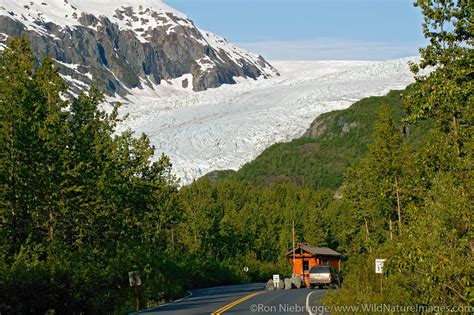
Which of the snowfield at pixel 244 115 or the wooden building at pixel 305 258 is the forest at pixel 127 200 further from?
the snowfield at pixel 244 115

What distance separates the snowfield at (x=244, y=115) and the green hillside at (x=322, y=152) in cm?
794

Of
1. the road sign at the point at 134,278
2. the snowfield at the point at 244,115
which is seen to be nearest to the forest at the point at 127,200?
the road sign at the point at 134,278

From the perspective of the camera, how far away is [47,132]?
34406 mm

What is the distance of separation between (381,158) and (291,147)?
104336 mm

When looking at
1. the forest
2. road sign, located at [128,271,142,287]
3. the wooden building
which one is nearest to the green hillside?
the wooden building

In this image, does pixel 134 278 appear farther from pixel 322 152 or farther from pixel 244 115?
pixel 322 152

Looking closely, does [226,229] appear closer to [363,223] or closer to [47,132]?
[363,223]

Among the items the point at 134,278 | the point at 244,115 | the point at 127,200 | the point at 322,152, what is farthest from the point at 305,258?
the point at 322,152

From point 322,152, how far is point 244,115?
96.6 feet

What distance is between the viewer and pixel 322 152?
6914 inches

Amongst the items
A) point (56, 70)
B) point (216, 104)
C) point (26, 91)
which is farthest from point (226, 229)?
point (216, 104)

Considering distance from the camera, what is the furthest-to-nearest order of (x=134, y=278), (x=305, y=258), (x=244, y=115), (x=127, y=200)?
(x=244, y=115)
(x=305, y=258)
(x=127, y=200)
(x=134, y=278)

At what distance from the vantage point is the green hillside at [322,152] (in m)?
166

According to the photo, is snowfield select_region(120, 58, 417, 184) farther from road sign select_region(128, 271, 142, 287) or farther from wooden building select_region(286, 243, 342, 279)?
road sign select_region(128, 271, 142, 287)
